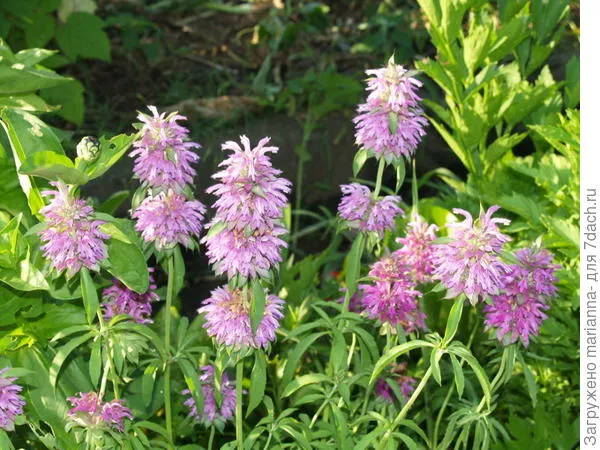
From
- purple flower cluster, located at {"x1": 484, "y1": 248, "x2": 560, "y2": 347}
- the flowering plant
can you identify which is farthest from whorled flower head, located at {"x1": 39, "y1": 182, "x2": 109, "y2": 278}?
purple flower cluster, located at {"x1": 484, "y1": 248, "x2": 560, "y2": 347}

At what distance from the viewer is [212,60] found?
16.9 feet

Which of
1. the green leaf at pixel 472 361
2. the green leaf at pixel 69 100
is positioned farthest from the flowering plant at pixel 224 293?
the green leaf at pixel 69 100

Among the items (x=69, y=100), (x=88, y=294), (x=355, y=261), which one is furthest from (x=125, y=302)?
(x=69, y=100)

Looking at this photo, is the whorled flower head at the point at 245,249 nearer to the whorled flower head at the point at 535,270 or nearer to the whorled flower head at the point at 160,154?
the whorled flower head at the point at 160,154

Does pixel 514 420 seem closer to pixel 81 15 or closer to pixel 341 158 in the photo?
pixel 341 158

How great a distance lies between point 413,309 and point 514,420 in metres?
0.56

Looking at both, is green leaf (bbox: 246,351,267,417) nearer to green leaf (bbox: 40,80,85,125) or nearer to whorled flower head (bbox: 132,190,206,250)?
whorled flower head (bbox: 132,190,206,250)

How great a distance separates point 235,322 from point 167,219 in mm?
289

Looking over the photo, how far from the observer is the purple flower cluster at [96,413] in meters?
2.25

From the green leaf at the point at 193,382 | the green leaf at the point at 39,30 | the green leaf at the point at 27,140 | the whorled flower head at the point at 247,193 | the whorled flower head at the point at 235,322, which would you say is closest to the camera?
the whorled flower head at the point at 247,193

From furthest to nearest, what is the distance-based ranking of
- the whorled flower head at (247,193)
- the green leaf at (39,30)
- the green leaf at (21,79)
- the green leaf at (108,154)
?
the green leaf at (39,30) → the green leaf at (21,79) → the green leaf at (108,154) → the whorled flower head at (247,193)

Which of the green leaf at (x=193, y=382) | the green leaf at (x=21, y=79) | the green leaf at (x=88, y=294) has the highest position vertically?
the green leaf at (x=21, y=79)

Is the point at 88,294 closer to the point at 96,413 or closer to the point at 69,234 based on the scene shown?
the point at 69,234

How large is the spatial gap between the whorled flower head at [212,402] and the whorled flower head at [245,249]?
19.9 inches
